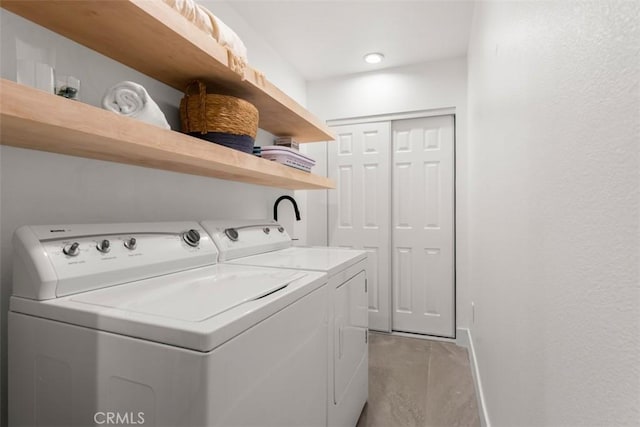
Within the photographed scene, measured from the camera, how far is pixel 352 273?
162 centimetres

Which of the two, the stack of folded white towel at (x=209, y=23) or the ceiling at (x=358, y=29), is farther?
the ceiling at (x=358, y=29)

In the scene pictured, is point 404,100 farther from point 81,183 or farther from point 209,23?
point 81,183

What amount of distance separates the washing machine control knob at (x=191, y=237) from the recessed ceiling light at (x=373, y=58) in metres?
2.17

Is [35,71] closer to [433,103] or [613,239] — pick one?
[613,239]

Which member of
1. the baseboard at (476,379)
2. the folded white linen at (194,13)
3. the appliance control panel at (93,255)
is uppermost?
the folded white linen at (194,13)

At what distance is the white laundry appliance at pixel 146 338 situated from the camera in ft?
2.17

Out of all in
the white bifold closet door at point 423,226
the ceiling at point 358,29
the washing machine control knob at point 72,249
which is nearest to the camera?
the washing machine control knob at point 72,249

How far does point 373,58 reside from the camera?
278 centimetres

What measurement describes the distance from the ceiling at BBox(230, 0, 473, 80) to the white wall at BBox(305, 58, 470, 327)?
0.36 feet

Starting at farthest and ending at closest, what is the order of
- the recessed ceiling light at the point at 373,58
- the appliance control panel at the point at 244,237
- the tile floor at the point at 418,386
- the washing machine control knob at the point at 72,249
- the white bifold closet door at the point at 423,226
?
the white bifold closet door at the point at 423,226
the recessed ceiling light at the point at 373,58
the tile floor at the point at 418,386
the appliance control panel at the point at 244,237
the washing machine control knob at the point at 72,249

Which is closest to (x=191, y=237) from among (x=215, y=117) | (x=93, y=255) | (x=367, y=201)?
(x=93, y=255)

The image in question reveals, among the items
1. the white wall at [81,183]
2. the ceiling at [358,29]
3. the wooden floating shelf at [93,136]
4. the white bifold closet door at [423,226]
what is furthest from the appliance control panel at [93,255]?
the white bifold closet door at [423,226]

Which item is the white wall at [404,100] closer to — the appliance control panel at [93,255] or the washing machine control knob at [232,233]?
the washing machine control knob at [232,233]

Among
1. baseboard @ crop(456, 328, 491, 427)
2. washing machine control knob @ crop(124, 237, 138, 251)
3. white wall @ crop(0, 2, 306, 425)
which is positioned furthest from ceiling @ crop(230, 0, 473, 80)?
baseboard @ crop(456, 328, 491, 427)
